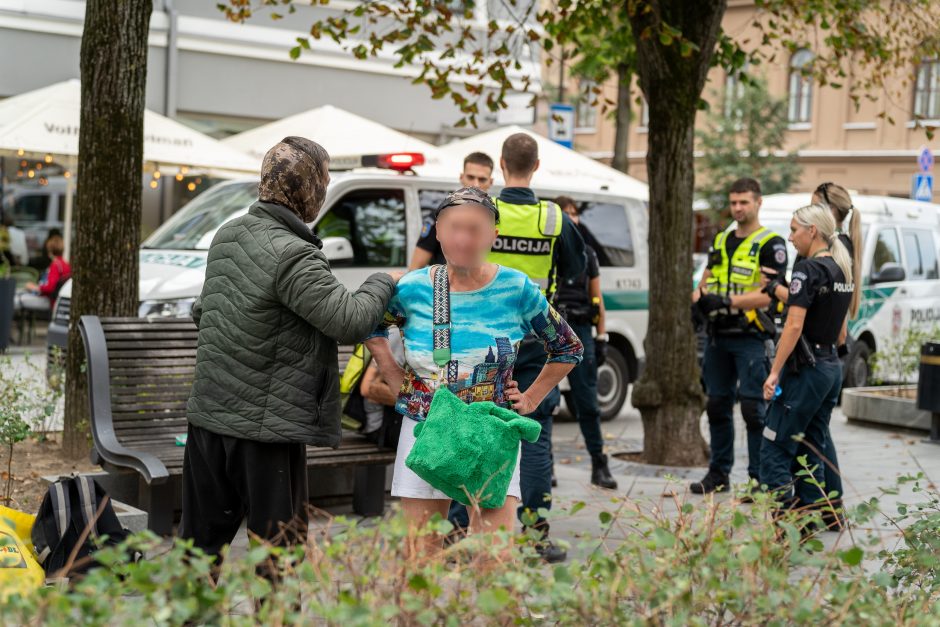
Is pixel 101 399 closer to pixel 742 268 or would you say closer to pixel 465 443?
pixel 465 443

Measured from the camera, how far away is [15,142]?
46.9ft

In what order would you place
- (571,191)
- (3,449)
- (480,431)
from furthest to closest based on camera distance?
(571,191) → (3,449) → (480,431)

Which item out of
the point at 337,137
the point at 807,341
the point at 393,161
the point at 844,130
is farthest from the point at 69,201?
the point at 844,130

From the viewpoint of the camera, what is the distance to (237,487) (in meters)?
4.02

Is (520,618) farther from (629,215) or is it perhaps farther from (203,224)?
(629,215)

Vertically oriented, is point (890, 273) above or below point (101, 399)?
above

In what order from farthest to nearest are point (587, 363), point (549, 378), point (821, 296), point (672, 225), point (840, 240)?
point (672, 225) → point (587, 363) → point (840, 240) → point (821, 296) → point (549, 378)

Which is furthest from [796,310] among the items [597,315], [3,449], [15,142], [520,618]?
[15,142]

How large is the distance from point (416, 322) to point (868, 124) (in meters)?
35.4

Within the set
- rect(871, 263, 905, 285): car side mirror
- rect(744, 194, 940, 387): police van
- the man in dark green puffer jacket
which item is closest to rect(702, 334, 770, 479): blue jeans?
the man in dark green puffer jacket

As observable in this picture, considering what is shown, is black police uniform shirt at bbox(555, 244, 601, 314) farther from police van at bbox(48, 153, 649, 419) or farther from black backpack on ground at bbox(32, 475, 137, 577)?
black backpack on ground at bbox(32, 475, 137, 577)

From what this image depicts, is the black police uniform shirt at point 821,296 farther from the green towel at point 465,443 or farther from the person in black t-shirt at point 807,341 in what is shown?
the green towel at point 465,443

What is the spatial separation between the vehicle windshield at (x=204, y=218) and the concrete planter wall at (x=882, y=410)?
5.98m

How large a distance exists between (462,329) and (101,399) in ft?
9.65
